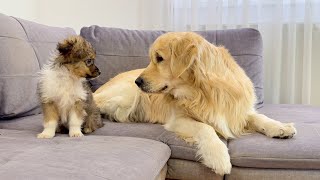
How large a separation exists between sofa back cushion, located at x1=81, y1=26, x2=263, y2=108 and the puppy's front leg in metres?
0.75

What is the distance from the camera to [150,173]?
4.26ft

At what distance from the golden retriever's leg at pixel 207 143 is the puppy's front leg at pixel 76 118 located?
0.46m

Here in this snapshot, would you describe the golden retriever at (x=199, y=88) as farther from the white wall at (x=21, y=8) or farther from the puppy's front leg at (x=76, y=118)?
the white wall at (x=21, y=8)

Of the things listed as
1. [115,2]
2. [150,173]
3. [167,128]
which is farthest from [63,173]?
[115,2]

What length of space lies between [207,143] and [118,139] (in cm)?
41

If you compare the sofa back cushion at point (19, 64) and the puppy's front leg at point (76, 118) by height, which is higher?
the sofa back cushion at point (19, 64)

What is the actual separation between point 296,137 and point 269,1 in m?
1.51

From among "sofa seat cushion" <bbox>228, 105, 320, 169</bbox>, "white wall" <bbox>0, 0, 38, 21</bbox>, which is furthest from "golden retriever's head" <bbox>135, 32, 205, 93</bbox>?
"white wall" <bbox>0, 0, 38, 21</bbox>

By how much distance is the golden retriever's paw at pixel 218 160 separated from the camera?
4.84ft

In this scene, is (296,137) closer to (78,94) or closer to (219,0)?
(78,94)

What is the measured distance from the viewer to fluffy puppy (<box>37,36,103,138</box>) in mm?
1704

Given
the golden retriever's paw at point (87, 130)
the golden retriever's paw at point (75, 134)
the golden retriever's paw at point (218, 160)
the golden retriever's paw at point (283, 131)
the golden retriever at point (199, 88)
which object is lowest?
the golden retriever's paw at point (218, 160)

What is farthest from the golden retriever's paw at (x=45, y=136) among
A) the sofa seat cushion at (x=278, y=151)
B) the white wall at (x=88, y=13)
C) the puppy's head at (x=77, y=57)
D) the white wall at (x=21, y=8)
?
the white wall at (x=88, y=13)

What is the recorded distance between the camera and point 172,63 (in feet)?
5.91
